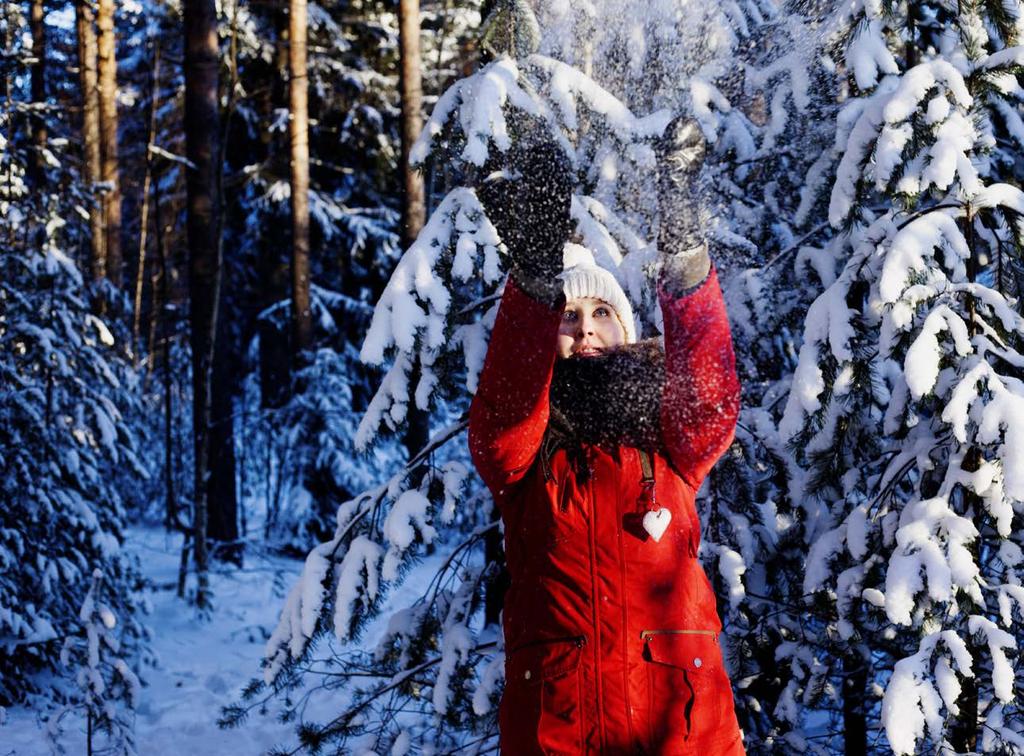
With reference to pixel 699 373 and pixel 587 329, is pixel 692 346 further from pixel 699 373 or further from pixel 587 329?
pixel 587 329

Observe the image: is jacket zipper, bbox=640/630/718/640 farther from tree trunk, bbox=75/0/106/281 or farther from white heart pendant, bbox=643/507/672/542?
tree trunk, bbox=75/0/106/281

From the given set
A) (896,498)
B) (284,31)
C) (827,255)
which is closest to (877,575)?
(896,498)

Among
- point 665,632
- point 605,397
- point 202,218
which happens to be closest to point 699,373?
point 605,397

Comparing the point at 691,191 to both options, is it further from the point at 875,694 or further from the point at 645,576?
the point at 875,694

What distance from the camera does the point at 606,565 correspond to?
238 centimetres

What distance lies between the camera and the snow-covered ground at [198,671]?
6.64 m

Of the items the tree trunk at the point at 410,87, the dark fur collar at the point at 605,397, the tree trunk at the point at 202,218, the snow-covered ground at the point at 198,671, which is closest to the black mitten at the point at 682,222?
the dark fur collar at the point at 605,397

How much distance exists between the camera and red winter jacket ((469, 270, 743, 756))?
7.50 ft

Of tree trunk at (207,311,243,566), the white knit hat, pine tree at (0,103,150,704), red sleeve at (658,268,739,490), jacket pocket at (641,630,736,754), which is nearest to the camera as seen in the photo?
jacket pocket at (641,630,736,754)

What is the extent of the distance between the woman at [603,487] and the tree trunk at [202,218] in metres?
8.25

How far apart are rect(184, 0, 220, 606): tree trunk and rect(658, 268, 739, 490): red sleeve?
27.6ft

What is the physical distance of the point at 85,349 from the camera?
8.42 meters

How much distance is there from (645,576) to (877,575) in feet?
4.73

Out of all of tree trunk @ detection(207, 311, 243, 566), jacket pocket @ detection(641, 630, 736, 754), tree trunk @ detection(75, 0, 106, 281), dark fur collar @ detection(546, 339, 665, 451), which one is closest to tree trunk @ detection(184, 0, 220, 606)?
tree trunk @ detection(207, 311, 243, 566)
